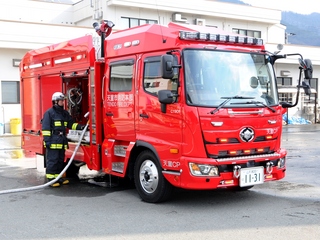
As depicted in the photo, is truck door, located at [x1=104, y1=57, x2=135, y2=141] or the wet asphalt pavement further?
the wet asphalt pavement

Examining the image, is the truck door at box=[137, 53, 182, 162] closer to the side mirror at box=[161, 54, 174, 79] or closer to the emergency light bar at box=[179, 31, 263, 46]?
the side mirror at box=[161, 54, 174, 79]

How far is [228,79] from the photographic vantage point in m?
6.27

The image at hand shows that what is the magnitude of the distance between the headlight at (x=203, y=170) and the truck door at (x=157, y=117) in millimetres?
269

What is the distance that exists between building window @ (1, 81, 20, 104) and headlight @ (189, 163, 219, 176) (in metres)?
17.6

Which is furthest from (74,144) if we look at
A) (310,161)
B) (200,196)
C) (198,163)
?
(310,161)

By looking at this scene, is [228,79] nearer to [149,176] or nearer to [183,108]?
[183,108]

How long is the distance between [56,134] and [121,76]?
197 cm

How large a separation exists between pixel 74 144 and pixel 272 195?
12.9ft

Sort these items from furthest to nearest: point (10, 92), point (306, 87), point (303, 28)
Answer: point (303, 28), point (10, 92), point (306, 87)

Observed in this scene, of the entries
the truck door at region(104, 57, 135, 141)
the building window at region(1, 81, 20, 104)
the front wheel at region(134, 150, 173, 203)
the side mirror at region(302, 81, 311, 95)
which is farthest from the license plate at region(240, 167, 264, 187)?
the building window at region(1, 81, 20, 104)

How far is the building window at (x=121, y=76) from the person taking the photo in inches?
276

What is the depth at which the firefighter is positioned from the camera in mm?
8148

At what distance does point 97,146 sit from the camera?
7.73 metres

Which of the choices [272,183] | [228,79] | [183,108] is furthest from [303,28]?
[183,108]
